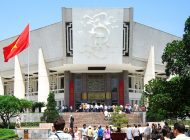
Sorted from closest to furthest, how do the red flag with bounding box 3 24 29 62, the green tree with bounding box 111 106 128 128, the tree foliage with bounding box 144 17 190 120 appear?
the tree foliage with bounding box 144 17 190 120 → the green tree with bounding box 111 106 128 128 → the red flag with bounding box 3 24 29 62

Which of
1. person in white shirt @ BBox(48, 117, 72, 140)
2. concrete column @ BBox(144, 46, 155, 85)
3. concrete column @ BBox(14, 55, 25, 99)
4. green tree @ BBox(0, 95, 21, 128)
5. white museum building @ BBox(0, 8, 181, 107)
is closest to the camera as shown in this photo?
person in white shirt @ BBox(48, 117, 72, 140)

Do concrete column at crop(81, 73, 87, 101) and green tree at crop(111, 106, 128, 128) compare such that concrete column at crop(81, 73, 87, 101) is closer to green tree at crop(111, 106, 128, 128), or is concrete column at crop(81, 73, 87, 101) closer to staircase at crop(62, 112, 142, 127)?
staircase at crop(62, 112, 142, 127)

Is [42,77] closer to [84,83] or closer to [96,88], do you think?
[84,83]

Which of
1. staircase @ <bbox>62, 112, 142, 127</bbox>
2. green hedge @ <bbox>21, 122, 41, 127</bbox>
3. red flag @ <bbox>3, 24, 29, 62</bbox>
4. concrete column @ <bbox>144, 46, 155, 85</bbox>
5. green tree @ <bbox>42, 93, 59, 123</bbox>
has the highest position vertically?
red flag @ <bbox>3, 24, 29, 62</bbox>

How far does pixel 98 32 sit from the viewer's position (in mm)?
50875

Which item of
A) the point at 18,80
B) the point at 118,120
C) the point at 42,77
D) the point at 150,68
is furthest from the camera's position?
the point at 18,80

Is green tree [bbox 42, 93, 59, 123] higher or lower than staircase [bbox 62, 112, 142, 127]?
higher

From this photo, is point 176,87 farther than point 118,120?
No

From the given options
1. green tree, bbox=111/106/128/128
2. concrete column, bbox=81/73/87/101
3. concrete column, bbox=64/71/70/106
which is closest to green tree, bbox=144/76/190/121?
green tree, bbox=111/106/128/128

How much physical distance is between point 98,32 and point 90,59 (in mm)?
3048

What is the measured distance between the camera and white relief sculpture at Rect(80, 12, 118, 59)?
5094 cm

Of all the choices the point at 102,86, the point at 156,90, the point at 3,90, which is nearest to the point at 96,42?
the point at 102,86

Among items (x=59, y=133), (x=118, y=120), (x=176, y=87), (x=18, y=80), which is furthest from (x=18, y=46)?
(x=59, y=133)

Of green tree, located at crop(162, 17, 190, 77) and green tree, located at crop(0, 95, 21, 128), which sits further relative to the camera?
green tree, located at crop(0, 95, 21, 128)
